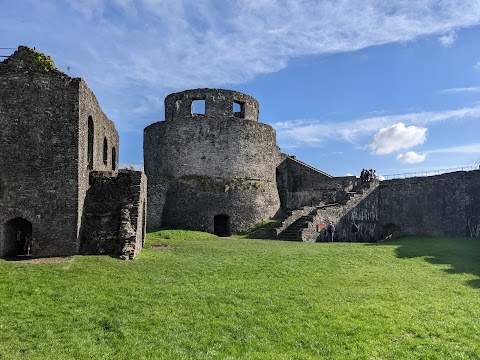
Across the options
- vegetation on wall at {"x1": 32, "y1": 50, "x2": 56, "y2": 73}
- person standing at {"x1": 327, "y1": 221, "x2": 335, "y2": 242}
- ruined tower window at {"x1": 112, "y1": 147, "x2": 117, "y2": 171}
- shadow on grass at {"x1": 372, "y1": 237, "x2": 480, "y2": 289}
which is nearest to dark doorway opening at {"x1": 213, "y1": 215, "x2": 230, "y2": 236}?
person standing at {"x1": 327, "y1": 221, "x2": 335, "y2": 242}

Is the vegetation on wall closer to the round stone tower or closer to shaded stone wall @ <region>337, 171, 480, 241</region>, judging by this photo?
the round stone tower

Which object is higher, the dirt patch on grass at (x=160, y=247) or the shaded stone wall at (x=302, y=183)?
the shaded stone wall at (x=302, y=183)

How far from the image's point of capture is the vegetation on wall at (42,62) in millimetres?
16594

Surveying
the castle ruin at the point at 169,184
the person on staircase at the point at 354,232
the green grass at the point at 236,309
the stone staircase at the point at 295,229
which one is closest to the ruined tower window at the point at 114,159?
the castle ruin at the point at 169,184

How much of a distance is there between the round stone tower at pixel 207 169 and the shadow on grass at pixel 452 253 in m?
11.4

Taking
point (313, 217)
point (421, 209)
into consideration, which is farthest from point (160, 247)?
point (421, 209)

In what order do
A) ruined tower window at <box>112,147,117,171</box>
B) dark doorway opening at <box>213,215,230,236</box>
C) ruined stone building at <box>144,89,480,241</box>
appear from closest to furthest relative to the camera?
ruined tower window at <box>112,147,117,171</box>
ruined stone building at <box>144,89,480,241</box>
dark doorway opening at <box>213,215,230,236</box>

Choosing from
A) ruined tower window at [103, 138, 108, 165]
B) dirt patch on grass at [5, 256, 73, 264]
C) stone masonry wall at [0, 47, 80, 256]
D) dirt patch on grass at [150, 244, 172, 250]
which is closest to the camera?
dirt patch on grass at [5, 256, 73, 264]

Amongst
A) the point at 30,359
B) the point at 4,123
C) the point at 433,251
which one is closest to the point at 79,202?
the point at 4,123

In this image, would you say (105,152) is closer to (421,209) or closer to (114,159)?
(114,159)

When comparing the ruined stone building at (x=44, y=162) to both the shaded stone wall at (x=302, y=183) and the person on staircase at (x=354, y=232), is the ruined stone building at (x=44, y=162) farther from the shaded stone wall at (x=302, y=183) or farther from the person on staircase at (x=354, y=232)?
the shaded stone wall at (x=302, y=183)

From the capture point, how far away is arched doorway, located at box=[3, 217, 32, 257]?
1633 cm

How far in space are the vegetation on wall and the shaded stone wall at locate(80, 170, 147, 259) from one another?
4.55 meters

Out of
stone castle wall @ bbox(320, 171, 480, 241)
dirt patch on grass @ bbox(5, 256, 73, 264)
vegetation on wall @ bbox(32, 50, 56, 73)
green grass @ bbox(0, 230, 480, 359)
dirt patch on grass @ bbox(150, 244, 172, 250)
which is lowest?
green grass @ bbox(0, 230, 480, 359)
